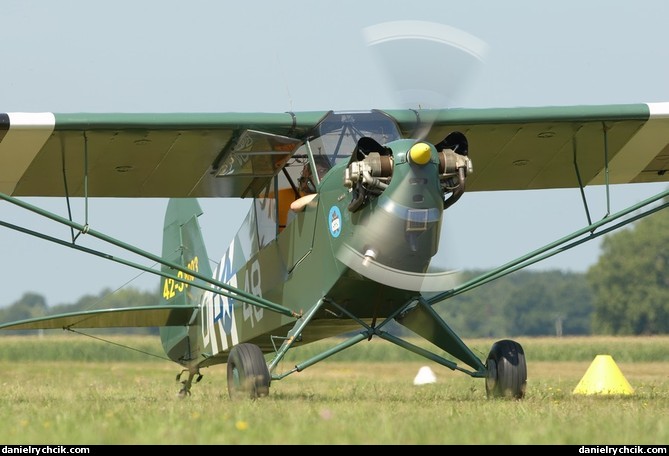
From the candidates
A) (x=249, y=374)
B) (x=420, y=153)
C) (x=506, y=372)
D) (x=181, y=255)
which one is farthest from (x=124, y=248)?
(x=181, y=255)

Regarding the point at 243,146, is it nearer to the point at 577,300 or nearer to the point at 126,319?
the point at 126,319

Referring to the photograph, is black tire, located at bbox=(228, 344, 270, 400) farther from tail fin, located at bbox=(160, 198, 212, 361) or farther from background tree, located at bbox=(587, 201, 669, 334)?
background tree, located at bbox=(587, 201, 669, 334)

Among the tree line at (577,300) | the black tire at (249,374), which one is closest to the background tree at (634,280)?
the tree line at (577,300)

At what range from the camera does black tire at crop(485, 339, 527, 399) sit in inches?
397

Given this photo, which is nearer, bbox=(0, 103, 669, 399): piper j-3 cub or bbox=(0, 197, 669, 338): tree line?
bbox=(0, 103, 669, 399): piper j-3 cub

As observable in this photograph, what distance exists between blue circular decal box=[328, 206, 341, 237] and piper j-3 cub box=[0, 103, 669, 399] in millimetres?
18

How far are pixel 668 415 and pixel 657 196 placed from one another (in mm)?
4058

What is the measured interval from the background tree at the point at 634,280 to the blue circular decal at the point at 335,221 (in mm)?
65827

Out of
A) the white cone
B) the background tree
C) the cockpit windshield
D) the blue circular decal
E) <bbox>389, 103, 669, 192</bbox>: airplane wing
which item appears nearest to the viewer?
the blue circular decal

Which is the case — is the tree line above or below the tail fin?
above

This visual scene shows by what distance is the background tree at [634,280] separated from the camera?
73.9 metres

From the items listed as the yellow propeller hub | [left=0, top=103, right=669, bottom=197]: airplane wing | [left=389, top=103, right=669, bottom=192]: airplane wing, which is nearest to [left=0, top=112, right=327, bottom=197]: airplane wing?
[left=0, top=103, right=669, bottom=197]: airplane wing

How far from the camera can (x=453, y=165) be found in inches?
356

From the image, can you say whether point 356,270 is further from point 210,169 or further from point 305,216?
point 210,169
